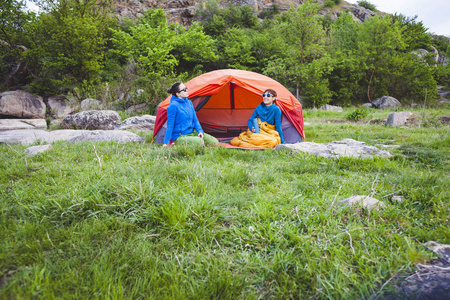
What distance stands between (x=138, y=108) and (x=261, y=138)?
8.66m

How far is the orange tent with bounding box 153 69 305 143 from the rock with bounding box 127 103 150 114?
214 inches

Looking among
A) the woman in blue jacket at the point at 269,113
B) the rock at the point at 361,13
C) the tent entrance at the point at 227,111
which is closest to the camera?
the woman in blue jacket at the point at 269,113

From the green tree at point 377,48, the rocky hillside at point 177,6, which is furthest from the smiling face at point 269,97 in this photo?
the rocky hillside at point 177,6

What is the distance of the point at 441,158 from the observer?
11.8ft

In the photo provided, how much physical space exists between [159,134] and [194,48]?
14.6 m

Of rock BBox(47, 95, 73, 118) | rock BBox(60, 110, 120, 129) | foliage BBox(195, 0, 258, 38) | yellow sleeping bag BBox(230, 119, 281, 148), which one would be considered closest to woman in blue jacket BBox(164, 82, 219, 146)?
yellow sleeping bag BBox(230, 119, 281, 148)

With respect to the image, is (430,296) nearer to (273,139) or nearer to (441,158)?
(441,158)

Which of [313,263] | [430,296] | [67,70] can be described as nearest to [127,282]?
[313,263]

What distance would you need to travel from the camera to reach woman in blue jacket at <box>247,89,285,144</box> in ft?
17.3

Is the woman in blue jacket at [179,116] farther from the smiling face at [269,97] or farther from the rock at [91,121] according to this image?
the rock at [91,121]

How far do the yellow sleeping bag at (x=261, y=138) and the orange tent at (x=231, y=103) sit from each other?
628 mm

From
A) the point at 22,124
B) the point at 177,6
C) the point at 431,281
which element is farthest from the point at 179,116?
the point at 177,6

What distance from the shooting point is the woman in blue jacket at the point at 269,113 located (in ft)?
17.3

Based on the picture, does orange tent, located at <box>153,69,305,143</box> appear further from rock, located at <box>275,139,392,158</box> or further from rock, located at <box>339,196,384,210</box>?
rock, located at <box>339,196,384,210</box>
